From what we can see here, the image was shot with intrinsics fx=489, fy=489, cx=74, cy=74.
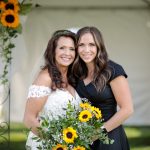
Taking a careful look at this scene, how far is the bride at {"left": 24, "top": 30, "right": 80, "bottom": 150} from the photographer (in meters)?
3.27

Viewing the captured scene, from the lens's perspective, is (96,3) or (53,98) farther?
(96,3)

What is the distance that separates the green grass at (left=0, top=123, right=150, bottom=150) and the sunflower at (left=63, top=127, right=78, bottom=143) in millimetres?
3994

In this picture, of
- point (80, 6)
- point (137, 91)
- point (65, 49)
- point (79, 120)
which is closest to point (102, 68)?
point (65, 49)

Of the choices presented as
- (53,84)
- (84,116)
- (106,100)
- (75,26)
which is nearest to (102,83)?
(106,100)

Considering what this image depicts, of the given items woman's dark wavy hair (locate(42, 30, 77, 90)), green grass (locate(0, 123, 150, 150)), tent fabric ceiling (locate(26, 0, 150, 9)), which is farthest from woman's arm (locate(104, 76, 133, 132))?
green grass (locate(0, 123, 150, 150))

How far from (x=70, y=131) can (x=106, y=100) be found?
0.76m

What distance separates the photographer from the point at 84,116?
108 inches

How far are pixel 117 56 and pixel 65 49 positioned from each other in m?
3.53

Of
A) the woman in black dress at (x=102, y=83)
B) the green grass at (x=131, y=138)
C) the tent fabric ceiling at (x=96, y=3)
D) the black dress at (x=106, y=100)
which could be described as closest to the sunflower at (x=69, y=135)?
the woman in black dress at (x=102, y=83)

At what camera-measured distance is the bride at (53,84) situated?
10.7 feet

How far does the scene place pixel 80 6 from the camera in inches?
252

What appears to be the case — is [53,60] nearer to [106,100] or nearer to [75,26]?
[106,100]

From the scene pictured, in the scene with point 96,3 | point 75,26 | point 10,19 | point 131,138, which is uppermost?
point 96,3

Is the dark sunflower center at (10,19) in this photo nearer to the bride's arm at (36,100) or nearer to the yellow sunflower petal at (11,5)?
the yellow sunflower petal at (11,5)
